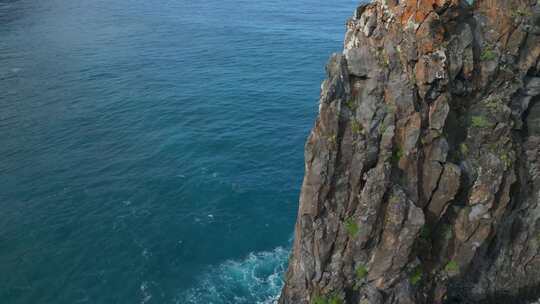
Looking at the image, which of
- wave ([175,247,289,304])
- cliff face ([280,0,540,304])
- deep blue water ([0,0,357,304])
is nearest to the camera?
cliff face ([280,0,540,304])

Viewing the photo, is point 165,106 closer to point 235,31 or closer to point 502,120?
point 235,31

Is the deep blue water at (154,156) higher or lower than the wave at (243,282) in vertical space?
higher

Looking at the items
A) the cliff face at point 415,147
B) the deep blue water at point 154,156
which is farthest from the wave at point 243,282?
the cliff face at point 415,147

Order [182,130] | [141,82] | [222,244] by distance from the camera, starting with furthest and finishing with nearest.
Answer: [141,82]
[182,130]
[222,244]

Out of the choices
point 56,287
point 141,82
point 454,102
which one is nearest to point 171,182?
point 56,287

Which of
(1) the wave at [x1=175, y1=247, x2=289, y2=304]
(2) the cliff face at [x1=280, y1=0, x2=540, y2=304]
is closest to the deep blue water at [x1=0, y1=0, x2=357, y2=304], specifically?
(1) the wave at [x1=175, y1=247, x2=289, y2=304]

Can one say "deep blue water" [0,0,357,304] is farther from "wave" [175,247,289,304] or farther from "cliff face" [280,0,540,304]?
"cliff face" [280,0,540,304]

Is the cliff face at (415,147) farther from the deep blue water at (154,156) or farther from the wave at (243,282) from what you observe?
the deep blue water at (154,156)
